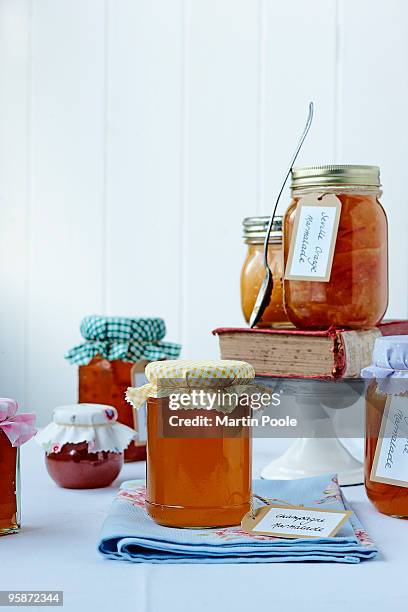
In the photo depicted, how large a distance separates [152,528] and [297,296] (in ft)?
1.18

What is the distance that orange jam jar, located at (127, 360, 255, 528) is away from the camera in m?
0.74

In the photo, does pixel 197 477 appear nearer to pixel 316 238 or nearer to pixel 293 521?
pixel 293 521

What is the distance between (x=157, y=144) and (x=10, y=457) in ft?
2.89

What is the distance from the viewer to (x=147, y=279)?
1549 millimetres

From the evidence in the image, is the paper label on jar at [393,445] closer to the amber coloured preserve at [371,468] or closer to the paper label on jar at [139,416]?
the amber coloured preserve at [371,468]

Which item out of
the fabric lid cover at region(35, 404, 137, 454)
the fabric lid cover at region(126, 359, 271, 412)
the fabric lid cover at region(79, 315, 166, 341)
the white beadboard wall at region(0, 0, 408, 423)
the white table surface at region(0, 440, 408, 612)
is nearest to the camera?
the white table surface at region(0, 440, 408, 612)

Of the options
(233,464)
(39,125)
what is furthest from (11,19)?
(233,464)

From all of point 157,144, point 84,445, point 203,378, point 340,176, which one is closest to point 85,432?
point 84,445

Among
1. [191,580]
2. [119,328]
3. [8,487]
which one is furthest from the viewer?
[119,328]

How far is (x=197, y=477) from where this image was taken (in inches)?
29.1

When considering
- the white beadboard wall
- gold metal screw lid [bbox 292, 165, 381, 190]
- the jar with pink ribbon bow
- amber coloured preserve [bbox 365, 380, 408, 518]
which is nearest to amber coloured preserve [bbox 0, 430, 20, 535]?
the jar with pink ribbon bow

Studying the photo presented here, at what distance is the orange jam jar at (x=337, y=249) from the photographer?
0.98 meters

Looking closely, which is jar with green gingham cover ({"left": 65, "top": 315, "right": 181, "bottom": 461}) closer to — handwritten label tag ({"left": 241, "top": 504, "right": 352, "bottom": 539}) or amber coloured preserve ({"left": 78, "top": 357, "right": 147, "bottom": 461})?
amber coloured preserve ({"left": 78, "top": 357, "right": 147, "bottom": 461})

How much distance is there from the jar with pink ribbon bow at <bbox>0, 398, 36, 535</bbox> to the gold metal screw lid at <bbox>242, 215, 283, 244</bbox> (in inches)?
17.8
